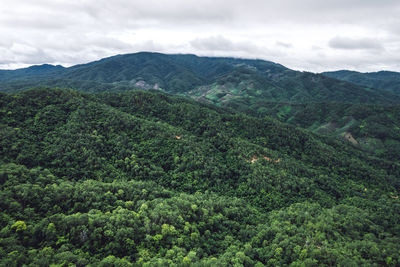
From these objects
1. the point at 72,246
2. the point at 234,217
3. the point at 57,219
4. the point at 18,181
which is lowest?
the point at 234,217

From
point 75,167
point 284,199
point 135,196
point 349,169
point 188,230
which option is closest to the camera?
point 188,230

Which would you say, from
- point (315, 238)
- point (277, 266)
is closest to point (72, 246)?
point (277, 266)

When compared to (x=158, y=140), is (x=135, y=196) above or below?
below

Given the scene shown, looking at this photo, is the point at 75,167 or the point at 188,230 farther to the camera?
the point at 75,167

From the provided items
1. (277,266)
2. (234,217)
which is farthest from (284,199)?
(277,266)

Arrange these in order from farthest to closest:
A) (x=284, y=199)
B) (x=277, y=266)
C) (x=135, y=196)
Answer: (x=284, y=199) → (x=135, y=196) → (x=277, y=266)

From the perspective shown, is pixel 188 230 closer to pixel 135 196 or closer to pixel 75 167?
pixel 135 196
